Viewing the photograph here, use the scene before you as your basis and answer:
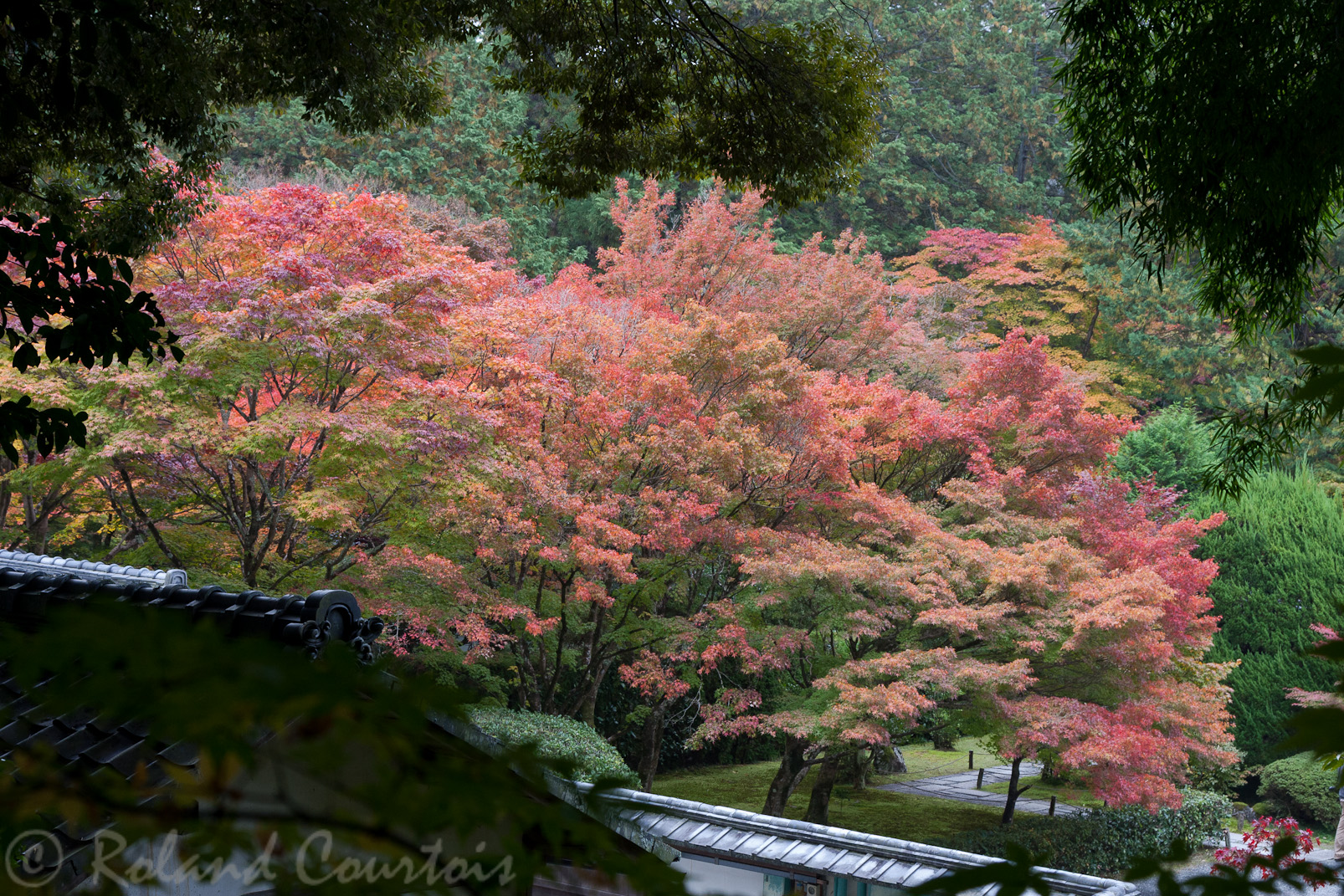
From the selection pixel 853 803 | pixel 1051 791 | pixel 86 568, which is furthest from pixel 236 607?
pixel 1051 791

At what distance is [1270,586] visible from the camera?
575 inches

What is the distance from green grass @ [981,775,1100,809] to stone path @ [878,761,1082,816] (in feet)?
0.27

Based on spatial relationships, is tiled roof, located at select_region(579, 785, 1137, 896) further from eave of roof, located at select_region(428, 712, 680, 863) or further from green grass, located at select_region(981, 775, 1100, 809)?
green grass, located at select_region(981, 775, 1100, 809)

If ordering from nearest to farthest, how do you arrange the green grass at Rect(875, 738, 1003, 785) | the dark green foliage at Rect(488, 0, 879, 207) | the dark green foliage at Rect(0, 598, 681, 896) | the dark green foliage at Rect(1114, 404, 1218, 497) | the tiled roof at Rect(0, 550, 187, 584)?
the dark green foliage at Rect(0, 598, 681, 896) < the tiled roof at Rect(0, 550, 187, 584) < the dark green foliage at Rect(488, 0, 879, 207) < the green grass at Rect(875, 738, 1003, 785) < the dark green foliage at Rect(1114, 404, 1218, 497)

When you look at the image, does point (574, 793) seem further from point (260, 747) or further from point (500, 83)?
point (500, 83)

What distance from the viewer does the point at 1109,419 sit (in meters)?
10.9

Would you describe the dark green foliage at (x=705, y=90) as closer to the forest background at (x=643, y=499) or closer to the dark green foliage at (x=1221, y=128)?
the dark green foliage at (x=1221, y=128)

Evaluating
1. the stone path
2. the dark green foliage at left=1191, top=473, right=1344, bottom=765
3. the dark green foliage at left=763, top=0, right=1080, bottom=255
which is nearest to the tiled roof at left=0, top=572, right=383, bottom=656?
the stone path

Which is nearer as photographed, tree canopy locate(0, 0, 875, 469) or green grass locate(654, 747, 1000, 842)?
tree canopy locate(0, 0, 875, 469)

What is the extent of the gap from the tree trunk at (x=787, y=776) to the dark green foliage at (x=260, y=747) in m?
10.3

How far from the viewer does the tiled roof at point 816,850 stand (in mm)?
5680

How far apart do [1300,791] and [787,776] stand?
7.38 m

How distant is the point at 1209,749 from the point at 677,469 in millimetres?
6050

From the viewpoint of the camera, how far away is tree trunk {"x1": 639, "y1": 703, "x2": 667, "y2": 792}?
1126cm
